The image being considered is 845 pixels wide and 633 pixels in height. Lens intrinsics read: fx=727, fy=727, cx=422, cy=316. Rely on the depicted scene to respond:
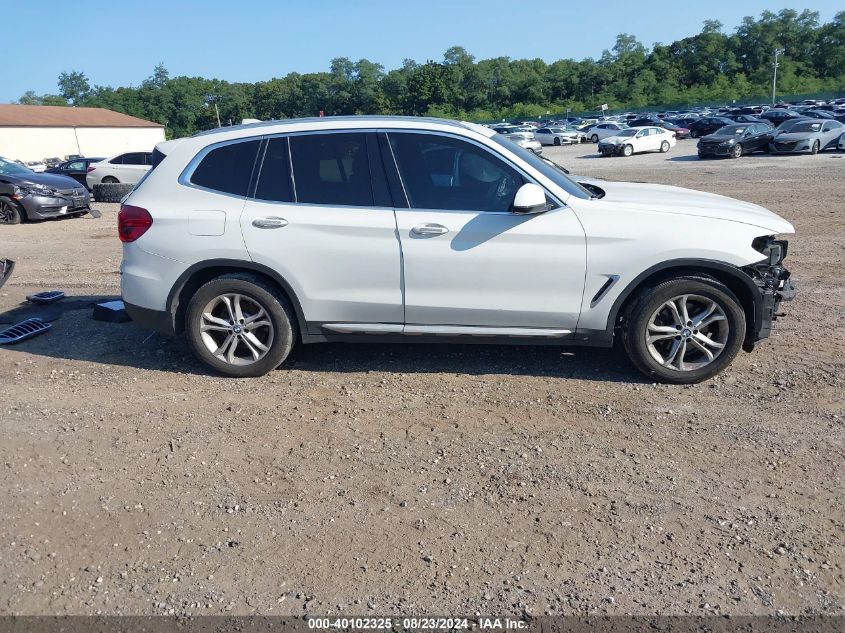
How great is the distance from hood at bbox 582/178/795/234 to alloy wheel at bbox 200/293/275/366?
2.66m

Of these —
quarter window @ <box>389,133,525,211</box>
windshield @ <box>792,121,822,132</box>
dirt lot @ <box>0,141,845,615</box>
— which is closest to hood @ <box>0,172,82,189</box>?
dirt lot @ <box>0,141,845,615</box>

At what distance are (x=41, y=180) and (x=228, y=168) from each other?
12.2 metres

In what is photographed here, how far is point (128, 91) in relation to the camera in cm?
12081

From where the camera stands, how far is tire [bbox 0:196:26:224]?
14734 mm

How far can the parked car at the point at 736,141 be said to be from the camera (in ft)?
101

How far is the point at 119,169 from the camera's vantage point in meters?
22.7

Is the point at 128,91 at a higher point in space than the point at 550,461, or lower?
higher

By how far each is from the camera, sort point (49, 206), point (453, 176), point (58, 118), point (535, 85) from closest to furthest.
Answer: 1. point (453, 176)
2. point (49, 206)
3. point (58, 118)
4. point (535, 85)

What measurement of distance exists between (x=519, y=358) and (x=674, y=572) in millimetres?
2755

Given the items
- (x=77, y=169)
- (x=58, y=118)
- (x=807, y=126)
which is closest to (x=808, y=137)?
(x=807, y=126)

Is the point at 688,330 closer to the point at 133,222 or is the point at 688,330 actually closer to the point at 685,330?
the point at 685,330

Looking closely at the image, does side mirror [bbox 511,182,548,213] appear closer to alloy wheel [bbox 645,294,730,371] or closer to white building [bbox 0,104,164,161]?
alloy wheel [bbox 645,294,730,371]

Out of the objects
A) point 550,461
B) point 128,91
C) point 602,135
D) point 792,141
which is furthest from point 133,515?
point 128,91

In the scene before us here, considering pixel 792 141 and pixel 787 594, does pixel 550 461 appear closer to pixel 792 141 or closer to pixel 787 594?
pixel 787 594
